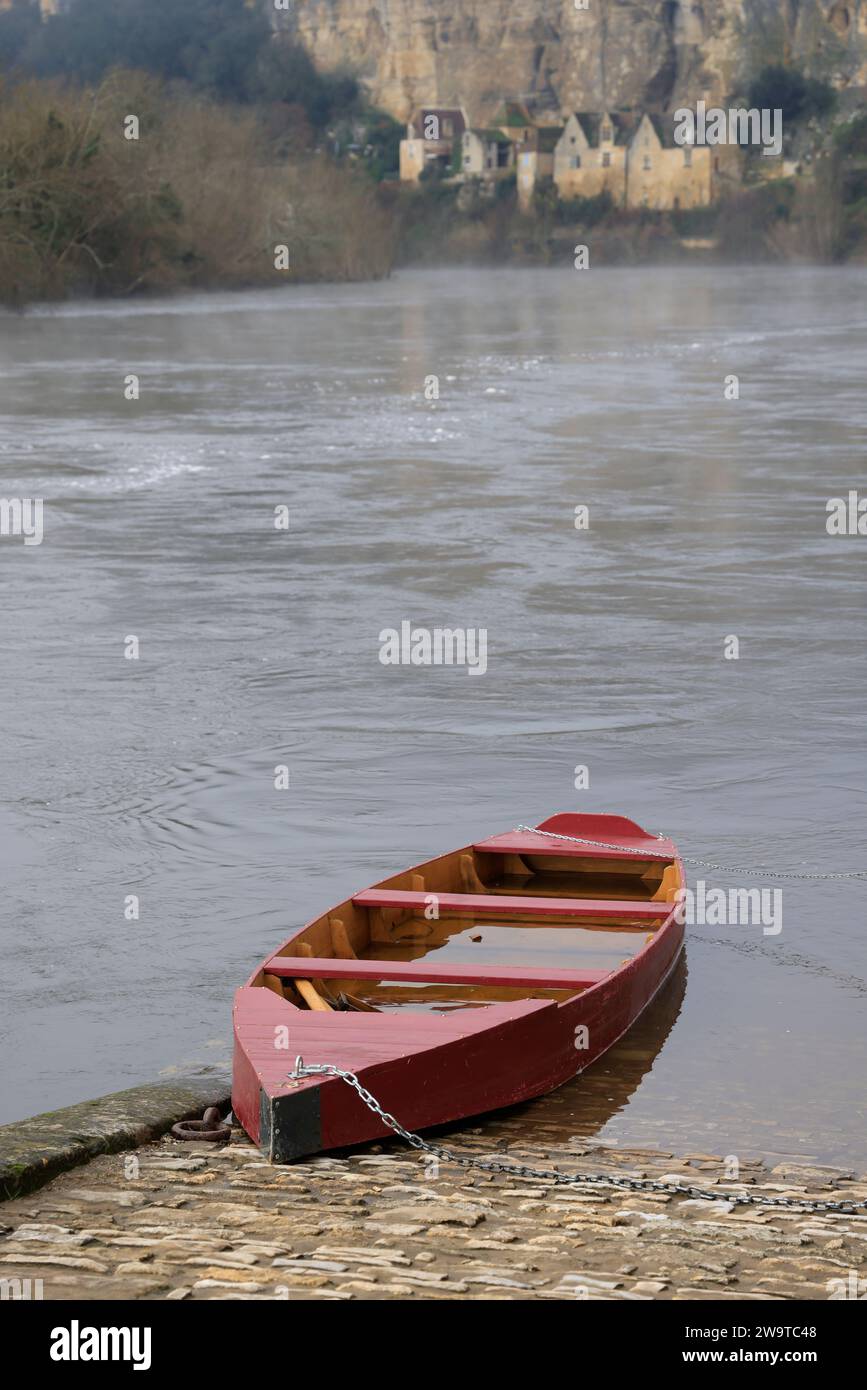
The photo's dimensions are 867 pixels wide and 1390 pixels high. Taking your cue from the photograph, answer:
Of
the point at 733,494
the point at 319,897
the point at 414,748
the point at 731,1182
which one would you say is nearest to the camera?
the point at 731,1182

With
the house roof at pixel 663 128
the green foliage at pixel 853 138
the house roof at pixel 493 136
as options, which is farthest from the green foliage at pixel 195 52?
the green foliage at pixel 853 138

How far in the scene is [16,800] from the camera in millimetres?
8852

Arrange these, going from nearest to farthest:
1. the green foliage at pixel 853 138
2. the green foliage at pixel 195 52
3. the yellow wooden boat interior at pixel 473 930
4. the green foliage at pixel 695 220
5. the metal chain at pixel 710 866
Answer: the yellow wooden boat interior at pixel 473 930, the metal chain at pixel 710 866, the green foliage at pixel 853 138, the green foliage at pixel 695 220, the green foliage at pixel 195 52

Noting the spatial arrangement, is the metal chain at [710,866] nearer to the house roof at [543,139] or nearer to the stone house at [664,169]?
the stone house at [664,169]

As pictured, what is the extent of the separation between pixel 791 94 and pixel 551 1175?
114 metres

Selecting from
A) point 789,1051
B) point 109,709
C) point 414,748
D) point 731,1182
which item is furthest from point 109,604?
point 731,1182

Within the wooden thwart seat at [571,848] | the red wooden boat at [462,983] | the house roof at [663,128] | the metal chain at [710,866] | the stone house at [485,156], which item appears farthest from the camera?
the stone house at [485,156]

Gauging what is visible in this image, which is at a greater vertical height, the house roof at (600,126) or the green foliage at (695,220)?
the house roof at (600,126)

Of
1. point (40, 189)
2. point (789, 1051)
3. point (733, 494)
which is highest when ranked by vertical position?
point (40, 189)

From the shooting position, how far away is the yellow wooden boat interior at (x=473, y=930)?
6219 mm

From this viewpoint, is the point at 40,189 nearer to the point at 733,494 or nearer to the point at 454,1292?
the point at 733,494

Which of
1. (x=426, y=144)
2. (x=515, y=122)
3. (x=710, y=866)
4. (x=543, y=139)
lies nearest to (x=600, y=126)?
(x=543, y=139)

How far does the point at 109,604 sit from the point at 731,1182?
8.70 m

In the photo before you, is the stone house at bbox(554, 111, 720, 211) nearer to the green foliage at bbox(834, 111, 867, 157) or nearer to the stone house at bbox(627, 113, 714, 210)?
the stone house at bbox(627, 113, 714, 210)
